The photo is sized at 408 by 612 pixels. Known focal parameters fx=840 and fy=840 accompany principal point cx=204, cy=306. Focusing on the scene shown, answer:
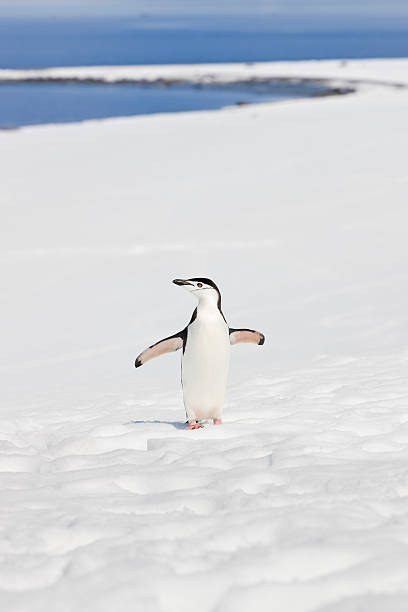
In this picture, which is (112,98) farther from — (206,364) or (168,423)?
(206,364)

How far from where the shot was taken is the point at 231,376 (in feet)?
26.9

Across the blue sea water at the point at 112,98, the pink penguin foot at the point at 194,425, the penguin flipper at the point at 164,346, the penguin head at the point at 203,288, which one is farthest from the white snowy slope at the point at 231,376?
the blue sea water at the point at 112,98

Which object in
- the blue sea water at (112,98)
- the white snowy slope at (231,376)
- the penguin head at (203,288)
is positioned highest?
the penguin head at (203,288)

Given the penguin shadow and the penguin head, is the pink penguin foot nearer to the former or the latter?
the penguin shadow

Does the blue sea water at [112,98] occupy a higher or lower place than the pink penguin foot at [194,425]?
lower

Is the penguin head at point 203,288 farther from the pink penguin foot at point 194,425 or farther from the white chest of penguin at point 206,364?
the pink penguin foot at point 194,425

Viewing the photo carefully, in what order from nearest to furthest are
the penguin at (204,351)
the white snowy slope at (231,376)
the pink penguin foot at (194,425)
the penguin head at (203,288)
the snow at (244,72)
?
the white snowy slope at (231,376) → the penguin head at (203,288) → the penguin at (204,351) → the pink penguin foot at (194,425) → the snow at (244,72)

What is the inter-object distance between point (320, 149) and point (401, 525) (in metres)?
16.7

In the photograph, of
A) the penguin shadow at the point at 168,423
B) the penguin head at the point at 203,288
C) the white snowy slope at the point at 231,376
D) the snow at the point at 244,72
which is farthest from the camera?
the snow at the point at 244,72

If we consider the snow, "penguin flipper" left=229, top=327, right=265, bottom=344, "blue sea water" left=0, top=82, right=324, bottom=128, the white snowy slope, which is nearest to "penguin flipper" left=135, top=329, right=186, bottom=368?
"penguin flipper" left=229, top=327, right=265, bottom=344

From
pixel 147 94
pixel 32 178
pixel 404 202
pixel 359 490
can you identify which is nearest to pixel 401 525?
pixel 359 490

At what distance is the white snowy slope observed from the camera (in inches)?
113

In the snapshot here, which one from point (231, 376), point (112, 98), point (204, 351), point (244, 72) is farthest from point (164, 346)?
point (244, 72)

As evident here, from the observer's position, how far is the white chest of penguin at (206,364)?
5.40 meters
